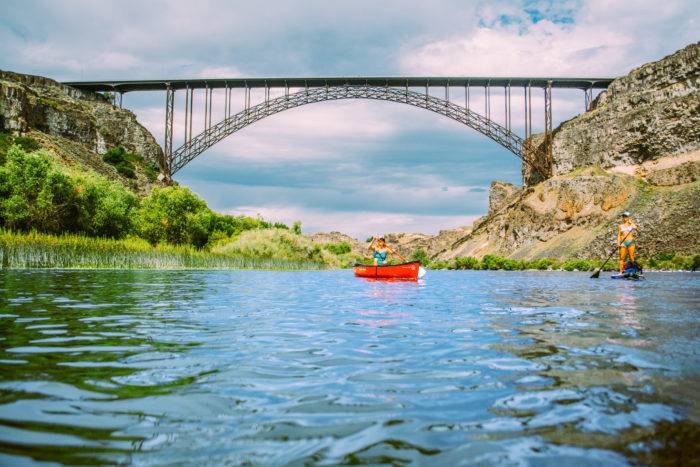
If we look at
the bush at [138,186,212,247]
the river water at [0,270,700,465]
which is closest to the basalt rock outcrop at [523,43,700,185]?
the bush at [138,186,212,247]

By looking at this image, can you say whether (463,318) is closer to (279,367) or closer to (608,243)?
(279,367)

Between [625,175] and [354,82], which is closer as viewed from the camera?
[354,82]

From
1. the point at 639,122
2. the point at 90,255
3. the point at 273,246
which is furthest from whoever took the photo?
the point at 639,122

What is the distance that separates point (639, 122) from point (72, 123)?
7175 cm

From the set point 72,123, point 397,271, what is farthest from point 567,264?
point 72,123

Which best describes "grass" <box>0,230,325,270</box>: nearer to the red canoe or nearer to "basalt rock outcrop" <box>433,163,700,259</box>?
the red canoe

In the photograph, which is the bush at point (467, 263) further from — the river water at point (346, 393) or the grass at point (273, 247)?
the river water at point (346, 393)

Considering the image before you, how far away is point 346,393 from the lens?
11.8ft

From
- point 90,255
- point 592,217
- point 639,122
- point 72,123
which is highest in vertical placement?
point 639,122

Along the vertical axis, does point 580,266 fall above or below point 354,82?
below

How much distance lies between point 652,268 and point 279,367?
47321 mm

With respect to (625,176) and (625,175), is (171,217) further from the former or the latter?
(625,175)

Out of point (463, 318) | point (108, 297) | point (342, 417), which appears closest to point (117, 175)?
point (108, 297)

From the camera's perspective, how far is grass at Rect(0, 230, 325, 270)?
2275 centimetres
